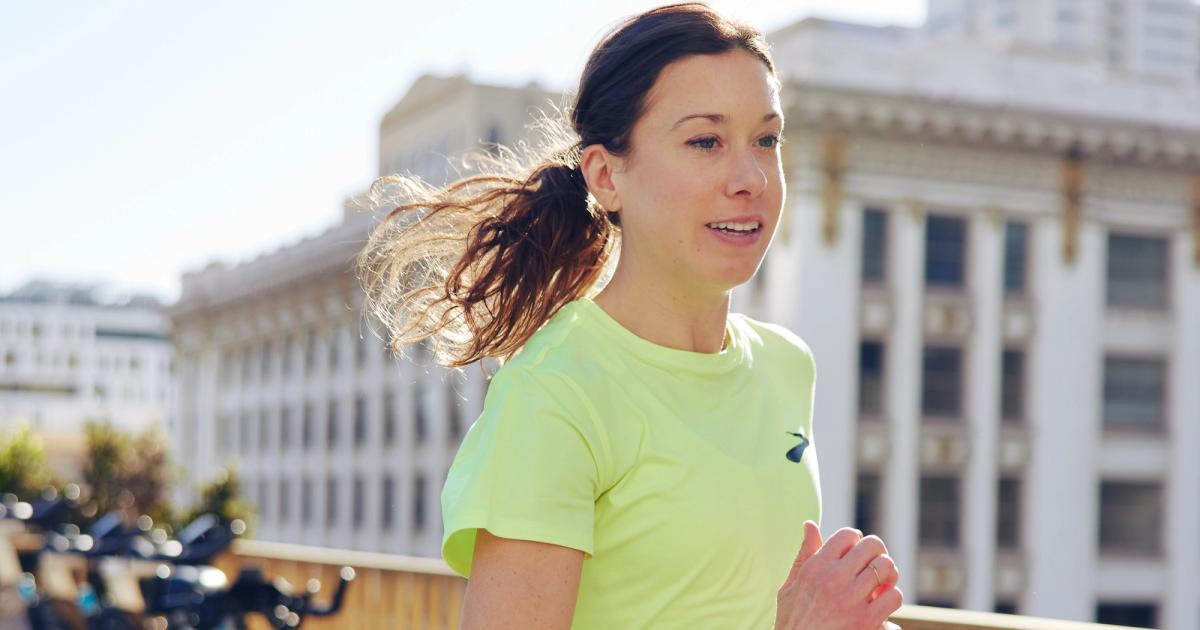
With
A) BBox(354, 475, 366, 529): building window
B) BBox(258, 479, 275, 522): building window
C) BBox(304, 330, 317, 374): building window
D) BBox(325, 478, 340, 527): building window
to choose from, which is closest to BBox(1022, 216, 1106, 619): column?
BBox(354, 475, 366, 529): building window

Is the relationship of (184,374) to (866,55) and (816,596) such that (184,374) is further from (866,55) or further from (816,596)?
(816,596)

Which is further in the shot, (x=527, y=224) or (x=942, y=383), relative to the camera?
(x=942, y=383)

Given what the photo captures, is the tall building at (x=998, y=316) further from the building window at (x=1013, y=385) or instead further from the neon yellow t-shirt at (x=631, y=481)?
the neon yellow t-shirt at (x=631, y=481)

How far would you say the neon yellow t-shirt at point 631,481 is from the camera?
2027 mm

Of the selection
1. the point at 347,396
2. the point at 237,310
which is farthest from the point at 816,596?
the point at 237,310

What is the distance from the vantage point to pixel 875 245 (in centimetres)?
3656

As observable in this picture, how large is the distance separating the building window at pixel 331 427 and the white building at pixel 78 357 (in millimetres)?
134069

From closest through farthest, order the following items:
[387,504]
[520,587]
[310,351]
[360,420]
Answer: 1. [520,587]
2. [387,504]
3. [360,420]
4. [310,351]

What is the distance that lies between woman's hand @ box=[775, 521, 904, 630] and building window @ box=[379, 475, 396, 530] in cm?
5111

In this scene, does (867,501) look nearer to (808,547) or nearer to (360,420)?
(360,420)

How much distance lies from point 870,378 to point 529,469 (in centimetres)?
3509

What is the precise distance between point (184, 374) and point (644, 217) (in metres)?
73.6

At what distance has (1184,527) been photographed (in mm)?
38219

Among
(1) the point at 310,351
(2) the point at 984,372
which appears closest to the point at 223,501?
(1) the point at 310,351
